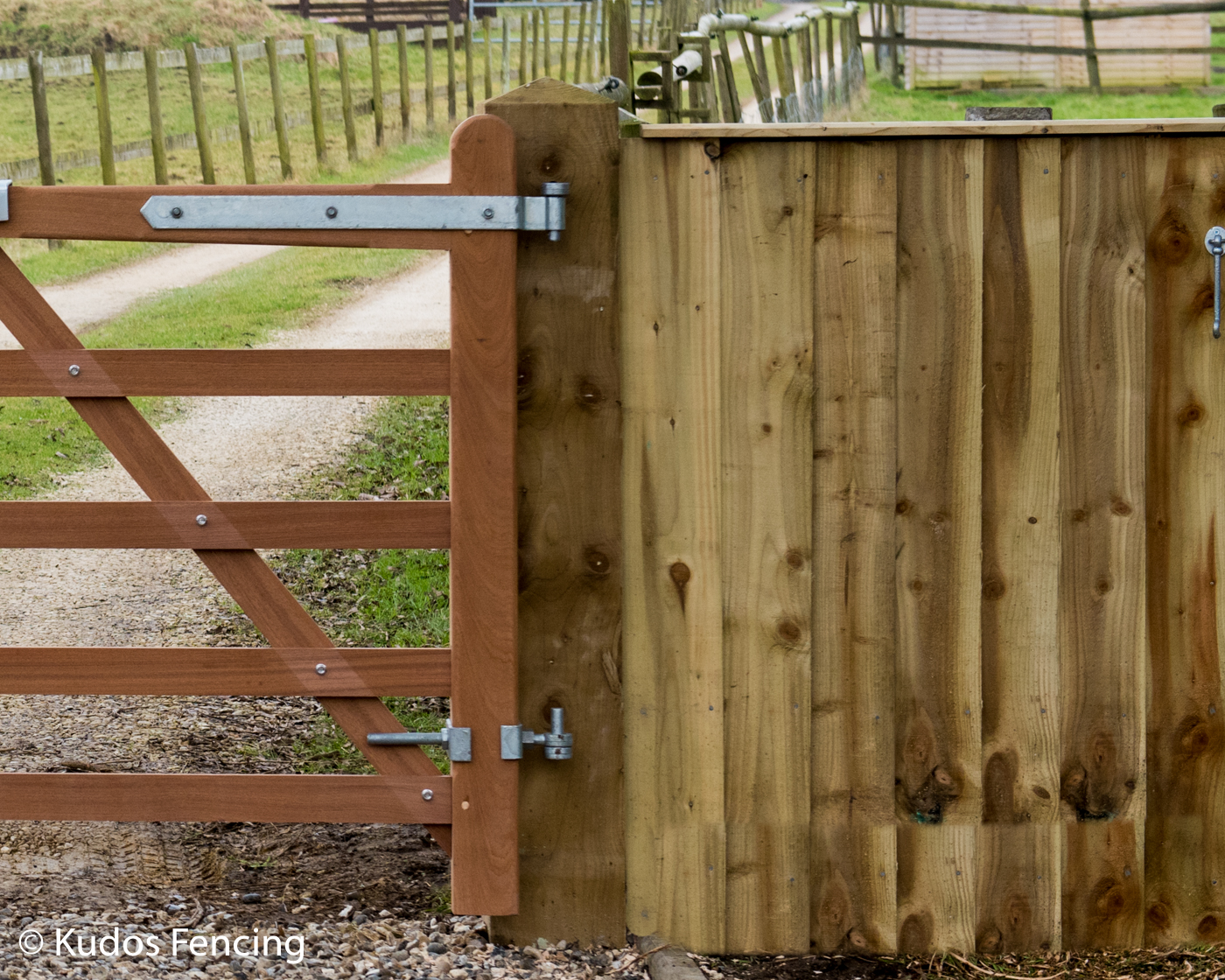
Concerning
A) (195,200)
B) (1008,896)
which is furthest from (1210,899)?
(195,200)

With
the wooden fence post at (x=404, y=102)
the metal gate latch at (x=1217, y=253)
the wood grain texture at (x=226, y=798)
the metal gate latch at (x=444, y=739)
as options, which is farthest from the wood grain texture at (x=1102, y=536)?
the wooden fence post at (x=404, y=102)

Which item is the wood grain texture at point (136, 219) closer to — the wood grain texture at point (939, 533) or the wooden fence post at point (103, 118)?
the wood grain texture at point (939, 533)

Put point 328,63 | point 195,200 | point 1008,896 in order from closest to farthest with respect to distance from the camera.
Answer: point 195,200
point 1008,896
point 328,63

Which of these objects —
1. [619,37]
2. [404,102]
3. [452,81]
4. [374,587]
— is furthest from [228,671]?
[452,81]

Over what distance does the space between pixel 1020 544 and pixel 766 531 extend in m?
0.60

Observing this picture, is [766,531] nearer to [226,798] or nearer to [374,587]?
[226,798]

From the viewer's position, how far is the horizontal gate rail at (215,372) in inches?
116

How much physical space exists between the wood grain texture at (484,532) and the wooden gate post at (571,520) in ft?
0.23

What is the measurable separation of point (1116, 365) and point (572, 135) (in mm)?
1355

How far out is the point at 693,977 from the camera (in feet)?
10.2

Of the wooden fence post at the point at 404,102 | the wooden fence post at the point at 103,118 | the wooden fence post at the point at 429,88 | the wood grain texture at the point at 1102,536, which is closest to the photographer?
the wood grain texture at the point at 1102,536

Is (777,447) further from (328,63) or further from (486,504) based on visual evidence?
(328,63)

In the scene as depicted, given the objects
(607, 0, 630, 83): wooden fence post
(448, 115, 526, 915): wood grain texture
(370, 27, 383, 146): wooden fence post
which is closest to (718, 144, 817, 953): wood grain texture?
(448, 115, 526, 915): wood grain texture

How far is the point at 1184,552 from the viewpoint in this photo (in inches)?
123
